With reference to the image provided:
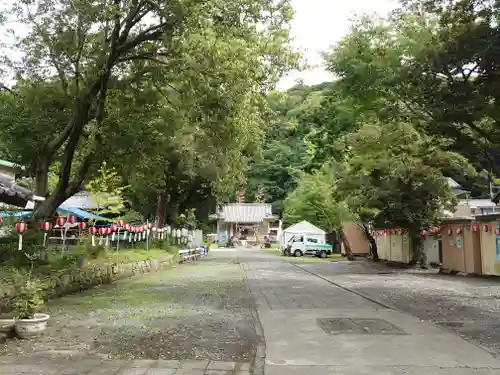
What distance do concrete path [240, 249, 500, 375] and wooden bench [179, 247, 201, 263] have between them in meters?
20.2

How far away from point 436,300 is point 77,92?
11.6m

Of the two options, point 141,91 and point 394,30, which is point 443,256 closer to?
point 394,30

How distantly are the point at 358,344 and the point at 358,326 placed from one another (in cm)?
166

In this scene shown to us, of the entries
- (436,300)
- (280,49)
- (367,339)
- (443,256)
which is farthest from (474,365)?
(443,256)

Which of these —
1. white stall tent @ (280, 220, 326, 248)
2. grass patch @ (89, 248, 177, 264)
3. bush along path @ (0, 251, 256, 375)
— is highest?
white stall tent @ (280, 220, 326, 248)

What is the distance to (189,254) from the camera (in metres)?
35.0

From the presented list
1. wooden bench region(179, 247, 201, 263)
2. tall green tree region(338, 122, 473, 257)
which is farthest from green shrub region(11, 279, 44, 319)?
wooden bench region(179, 247, 201, 263)

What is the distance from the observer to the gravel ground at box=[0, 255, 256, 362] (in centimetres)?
762

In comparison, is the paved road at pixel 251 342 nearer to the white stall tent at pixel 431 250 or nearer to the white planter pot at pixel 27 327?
the white planter pot at pixel 27 327

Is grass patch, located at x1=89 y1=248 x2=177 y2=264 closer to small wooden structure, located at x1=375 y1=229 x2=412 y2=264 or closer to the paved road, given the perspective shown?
the paved road

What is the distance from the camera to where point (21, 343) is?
311 inches

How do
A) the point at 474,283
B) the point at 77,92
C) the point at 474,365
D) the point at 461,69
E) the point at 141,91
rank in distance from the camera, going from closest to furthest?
the point at 474,365 < the point at 461,69 < the point at 77,92 < the point at 141,91 < the point at 474,283

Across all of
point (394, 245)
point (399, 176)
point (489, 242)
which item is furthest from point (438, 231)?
point (394, 245)

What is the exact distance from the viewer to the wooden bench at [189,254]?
107ft
